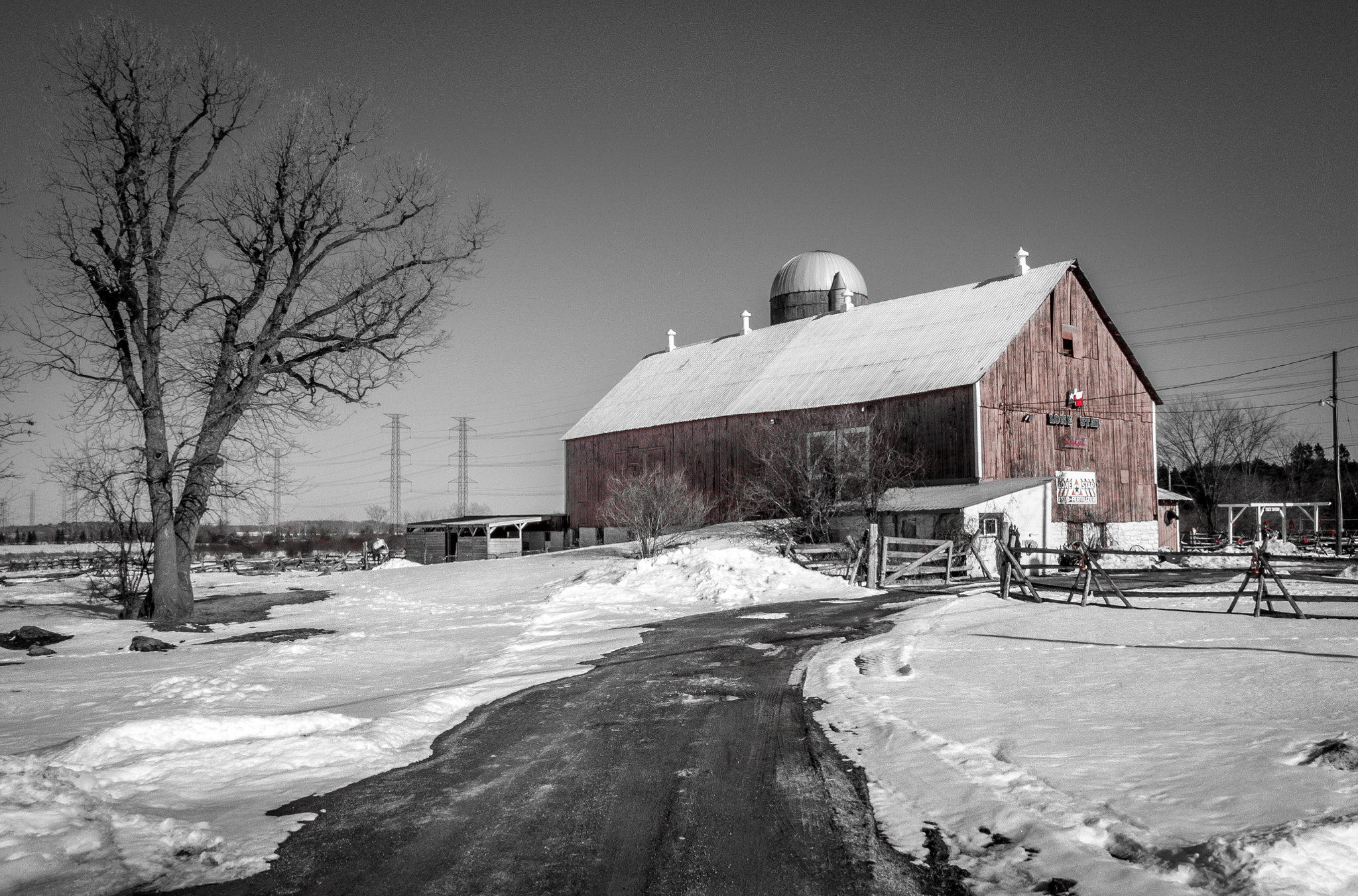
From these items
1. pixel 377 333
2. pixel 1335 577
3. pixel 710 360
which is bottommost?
pixel 1335 577

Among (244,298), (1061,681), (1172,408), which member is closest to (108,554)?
(244,298)

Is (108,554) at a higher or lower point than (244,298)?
lower

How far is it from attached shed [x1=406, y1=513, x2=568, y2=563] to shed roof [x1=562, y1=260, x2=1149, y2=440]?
5.28 metres

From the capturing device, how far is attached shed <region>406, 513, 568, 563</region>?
4703cm

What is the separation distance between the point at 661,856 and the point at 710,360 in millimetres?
39981

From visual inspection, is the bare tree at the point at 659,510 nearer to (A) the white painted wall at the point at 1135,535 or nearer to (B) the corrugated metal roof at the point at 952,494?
(B) the corrugated metal roof at the point at 952,494

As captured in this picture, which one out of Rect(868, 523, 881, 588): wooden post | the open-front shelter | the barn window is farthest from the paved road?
the open-front shelter

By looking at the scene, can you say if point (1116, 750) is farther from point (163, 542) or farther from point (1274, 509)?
point (1274, 509)

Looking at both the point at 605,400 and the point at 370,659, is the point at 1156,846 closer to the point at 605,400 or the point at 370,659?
the point at 370,659

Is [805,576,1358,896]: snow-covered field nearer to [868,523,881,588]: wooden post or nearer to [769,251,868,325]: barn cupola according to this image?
[868,523,881,588]: wooden post

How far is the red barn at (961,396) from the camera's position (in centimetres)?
3142

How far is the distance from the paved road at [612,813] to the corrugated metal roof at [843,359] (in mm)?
25250

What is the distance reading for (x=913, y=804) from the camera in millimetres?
5539

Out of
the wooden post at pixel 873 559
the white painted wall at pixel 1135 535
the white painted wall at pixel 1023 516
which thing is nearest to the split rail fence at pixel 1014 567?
the wooden post at pixel 873 559
